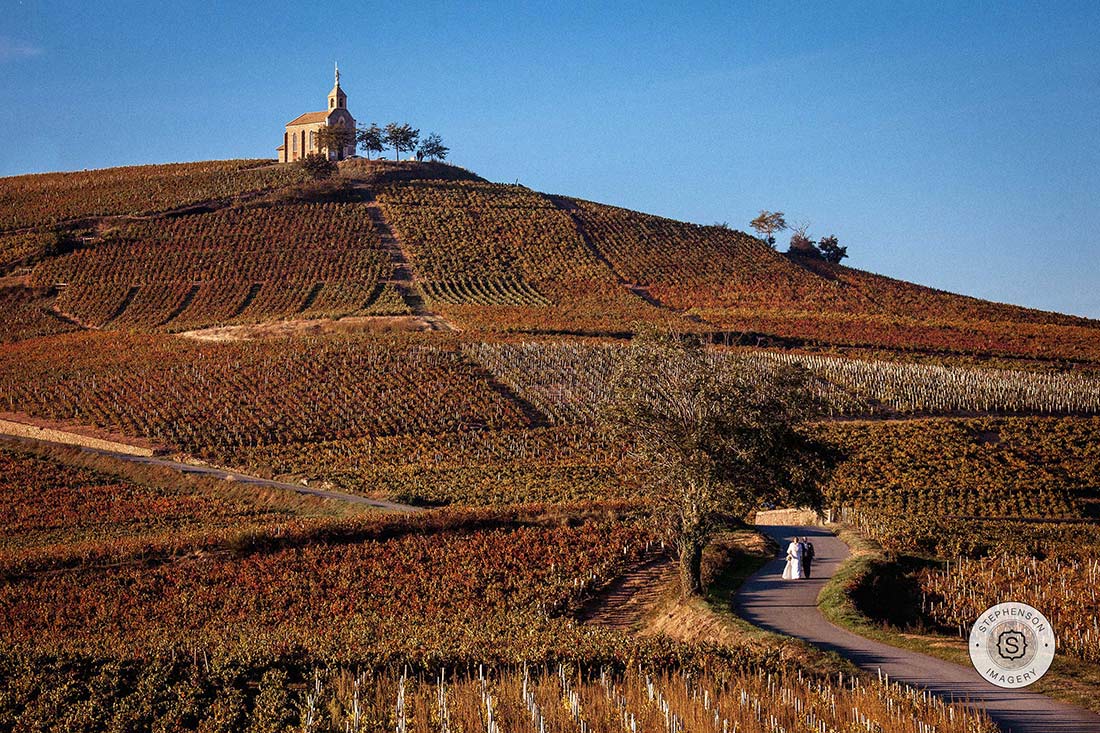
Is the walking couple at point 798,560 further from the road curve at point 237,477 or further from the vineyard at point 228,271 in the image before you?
the vineyard at point 228,271

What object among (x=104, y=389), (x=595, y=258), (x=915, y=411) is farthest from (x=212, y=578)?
(x=595, y=258)

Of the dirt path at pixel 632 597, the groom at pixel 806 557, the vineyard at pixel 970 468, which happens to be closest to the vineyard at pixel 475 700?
the dirt path at pixel 632 597

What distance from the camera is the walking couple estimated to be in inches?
1049

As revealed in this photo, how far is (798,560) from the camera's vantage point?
2673cm

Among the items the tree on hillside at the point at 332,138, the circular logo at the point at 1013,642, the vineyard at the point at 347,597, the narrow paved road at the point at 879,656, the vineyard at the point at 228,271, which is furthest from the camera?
the tree on hillside at the point at 332,138

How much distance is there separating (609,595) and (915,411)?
3577 cm

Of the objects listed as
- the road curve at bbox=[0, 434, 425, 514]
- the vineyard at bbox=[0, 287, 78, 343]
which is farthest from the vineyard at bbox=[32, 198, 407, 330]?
the road curve at bbox=[0, 434, 425, 514]

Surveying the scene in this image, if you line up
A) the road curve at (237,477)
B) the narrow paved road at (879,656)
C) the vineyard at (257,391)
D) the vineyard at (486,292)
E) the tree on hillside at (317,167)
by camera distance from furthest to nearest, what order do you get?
the tree on hillside at (317,167), the vineyard at (486,292), the vineyard at (257,391), the road curve at (237,477), the narrow paved road at (879,656)

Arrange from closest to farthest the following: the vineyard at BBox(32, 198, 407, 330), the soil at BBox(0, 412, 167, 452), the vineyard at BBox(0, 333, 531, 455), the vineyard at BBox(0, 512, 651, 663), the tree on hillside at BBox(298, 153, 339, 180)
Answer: the vineyard at BBox(0, 512, 651, 663), the soil at BBox(0, 412, 167, 452), the vineyard at BBox(0, 333, 531, 455), the vineyard at BBox(32, 198, 407, 330), the tree on hillside at BBox(298, 153, 339, 180)

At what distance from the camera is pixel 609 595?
26.9 meters

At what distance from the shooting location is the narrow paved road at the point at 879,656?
15609 mm

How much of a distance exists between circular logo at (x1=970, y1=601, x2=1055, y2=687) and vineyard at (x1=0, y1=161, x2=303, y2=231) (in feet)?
375

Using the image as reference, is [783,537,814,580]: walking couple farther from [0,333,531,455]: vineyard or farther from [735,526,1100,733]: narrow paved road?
[0,333,531,455]: vineyard

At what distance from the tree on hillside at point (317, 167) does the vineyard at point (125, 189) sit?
2.10 m
